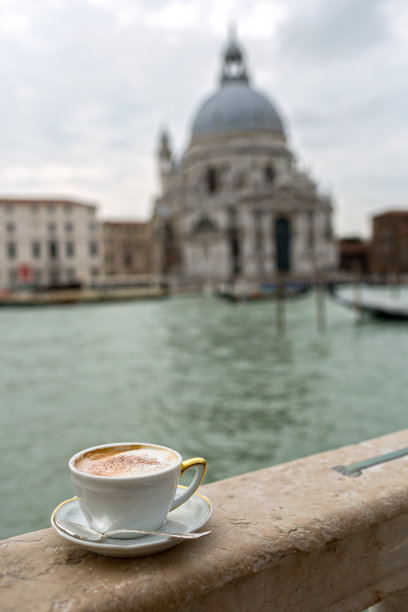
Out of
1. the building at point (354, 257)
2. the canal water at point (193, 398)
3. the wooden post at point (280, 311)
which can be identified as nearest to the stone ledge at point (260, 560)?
the canal water at point (193, 398)

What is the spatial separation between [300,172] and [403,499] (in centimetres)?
4937

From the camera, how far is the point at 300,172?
48.4 metres

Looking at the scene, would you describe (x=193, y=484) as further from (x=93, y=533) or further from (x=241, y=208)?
(x=241, y=208)

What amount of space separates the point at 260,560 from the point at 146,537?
22 centimetres

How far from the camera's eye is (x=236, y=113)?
47.4 metres

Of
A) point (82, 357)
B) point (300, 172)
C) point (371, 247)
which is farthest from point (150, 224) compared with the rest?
point (82, 357)

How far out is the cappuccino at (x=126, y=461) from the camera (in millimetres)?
1043

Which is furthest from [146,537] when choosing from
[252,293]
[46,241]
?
[46,241]

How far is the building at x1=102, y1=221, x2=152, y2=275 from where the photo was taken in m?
61.1

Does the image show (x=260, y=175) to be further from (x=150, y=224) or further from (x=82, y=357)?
(x=82, y=357)

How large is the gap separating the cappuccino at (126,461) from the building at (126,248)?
2356 inches

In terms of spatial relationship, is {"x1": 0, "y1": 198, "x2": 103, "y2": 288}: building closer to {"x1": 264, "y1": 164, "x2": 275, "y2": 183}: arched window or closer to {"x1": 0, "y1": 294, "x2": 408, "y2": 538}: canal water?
{"x1": 264, "y1": 164, "x2": 275, "y2": 183}: arched window

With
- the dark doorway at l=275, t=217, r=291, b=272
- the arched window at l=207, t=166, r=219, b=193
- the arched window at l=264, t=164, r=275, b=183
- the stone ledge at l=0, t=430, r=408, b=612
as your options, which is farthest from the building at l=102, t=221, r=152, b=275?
the stone ledge at l=0, t=430, r=408, b=612

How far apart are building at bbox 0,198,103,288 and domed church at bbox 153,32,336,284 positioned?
7.82 m
